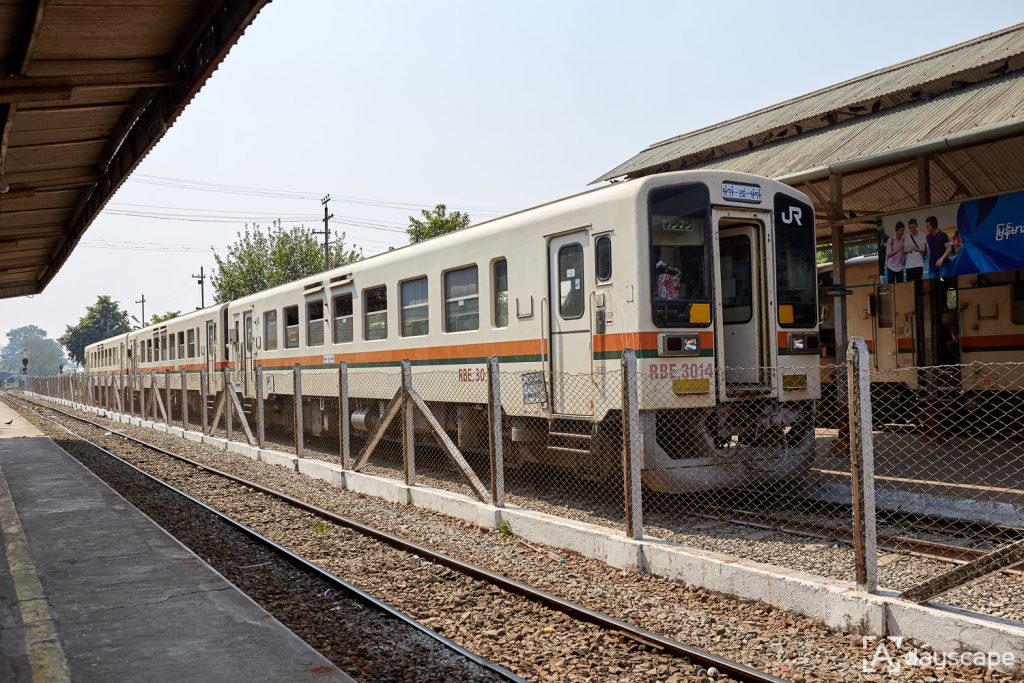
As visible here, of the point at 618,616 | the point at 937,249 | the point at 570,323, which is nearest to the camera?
the point at 618,616

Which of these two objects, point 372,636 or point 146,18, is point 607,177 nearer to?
point 146,18

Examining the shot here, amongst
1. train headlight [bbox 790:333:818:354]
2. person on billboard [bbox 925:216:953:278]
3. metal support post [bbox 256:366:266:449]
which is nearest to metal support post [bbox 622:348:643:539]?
train headlight [bbox 790:333:818:354]

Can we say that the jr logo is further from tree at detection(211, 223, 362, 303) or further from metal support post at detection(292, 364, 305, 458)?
tree at detection(211, 223, 362, 303)

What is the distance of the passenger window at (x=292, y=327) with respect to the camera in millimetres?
15891

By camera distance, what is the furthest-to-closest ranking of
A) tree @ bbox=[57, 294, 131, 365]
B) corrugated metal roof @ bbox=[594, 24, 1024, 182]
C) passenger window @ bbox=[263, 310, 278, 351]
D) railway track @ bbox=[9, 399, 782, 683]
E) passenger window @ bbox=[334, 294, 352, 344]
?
tree @ bbox=[57, 294, 131, 365]
passenger window @ bbox=[263, 310, 278, 351]
passenger window @ bbox=[334, 294, 352, 344]
corrugated metal roof @ bbox=[594, 24, 1024, 182]
railway track @ bbox=[9, 399, 782, 683]

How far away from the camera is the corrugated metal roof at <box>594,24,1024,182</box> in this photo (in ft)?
40.7

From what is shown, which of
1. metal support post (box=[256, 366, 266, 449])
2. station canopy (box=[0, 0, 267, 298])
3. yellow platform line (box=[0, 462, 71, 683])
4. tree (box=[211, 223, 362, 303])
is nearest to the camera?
yellow platform line (box=[0, 462, 71, 683])

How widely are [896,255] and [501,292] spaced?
6206mm

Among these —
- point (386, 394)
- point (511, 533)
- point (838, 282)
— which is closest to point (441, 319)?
point (386, 394)

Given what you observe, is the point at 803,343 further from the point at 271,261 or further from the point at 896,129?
the point at 271,261

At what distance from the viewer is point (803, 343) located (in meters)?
9.02

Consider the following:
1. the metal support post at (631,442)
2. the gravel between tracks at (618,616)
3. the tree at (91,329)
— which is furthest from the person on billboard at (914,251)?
the tree at (91,329)

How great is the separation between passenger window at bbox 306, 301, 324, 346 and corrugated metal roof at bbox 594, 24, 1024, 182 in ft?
21.4

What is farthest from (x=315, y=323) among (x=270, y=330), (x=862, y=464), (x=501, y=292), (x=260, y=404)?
(x=862, y=464)
